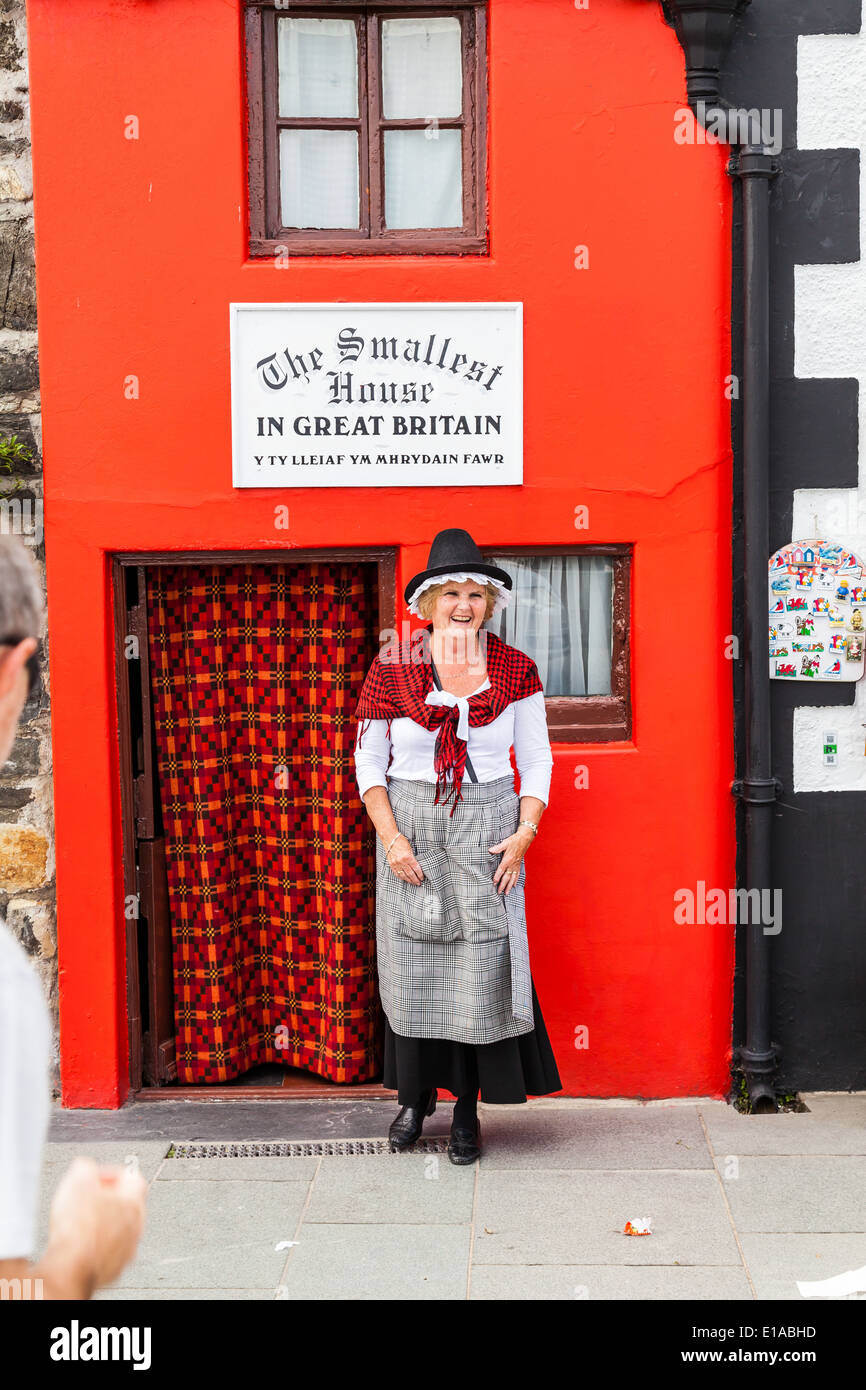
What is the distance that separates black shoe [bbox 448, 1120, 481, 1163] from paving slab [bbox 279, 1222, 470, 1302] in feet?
1.54

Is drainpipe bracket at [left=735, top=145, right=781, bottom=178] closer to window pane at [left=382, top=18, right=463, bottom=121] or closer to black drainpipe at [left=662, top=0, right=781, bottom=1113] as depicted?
black drainpipe at [left=662, top=0, right=781, bottom=1113]

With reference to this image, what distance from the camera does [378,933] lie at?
4.88m

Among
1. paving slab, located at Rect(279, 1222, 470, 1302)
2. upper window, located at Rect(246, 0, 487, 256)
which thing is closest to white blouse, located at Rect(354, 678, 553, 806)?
paving slab, located at Rect(279, 1222, 470, 1302)

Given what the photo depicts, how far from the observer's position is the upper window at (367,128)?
5117 millimetres

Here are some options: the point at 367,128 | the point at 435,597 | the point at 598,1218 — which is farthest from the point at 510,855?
the point at 367,128

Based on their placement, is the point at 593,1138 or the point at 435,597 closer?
the point at 435,597

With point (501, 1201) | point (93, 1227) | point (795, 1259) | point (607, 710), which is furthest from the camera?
point (607, 710)

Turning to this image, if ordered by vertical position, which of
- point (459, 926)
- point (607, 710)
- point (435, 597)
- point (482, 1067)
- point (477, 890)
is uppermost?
point (435, 597)

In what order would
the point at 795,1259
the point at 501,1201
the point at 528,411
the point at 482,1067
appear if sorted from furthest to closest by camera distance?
the point at 528,411, the point at 482,1067, the point at 501,1201, the point at 795,1259

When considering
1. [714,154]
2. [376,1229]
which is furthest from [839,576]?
[376,1229]

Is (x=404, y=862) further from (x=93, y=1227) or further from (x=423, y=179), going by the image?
(x=93, y=1227)

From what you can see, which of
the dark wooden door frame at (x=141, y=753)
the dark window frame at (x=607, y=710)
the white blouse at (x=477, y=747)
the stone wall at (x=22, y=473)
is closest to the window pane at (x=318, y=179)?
the stone wall at (x=22, y=473)

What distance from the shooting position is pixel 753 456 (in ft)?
16.8

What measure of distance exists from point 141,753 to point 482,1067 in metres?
1.82
